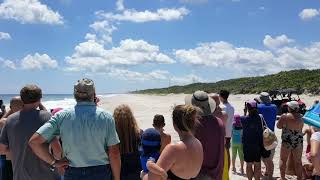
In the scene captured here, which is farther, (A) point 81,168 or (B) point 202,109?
(B) point 202,109

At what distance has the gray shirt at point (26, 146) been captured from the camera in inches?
173

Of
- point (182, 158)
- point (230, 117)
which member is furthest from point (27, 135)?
point (230, 117)

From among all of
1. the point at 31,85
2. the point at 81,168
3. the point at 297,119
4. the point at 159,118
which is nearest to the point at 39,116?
the point at 31,85

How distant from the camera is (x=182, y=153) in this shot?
3.55m

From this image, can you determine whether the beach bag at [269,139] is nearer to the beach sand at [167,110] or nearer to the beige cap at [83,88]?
the beach sand at [167,110]

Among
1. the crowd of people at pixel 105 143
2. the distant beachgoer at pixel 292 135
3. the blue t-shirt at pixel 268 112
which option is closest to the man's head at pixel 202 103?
the crowd of people at pixel 105 143

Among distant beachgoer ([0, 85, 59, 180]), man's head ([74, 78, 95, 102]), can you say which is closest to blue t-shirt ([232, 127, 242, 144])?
distant beachgoer ([0, 85, 59, 180])

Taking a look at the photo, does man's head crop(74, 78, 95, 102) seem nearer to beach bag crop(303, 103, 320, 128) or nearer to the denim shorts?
the denim shorts

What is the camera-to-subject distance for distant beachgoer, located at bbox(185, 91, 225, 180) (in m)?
4.50

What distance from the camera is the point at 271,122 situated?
7.96m

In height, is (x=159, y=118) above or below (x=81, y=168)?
above

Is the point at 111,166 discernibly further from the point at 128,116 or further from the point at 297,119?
the point at 297,119

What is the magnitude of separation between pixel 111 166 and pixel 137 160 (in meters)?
0.50

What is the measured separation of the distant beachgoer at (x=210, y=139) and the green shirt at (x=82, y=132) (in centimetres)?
100
